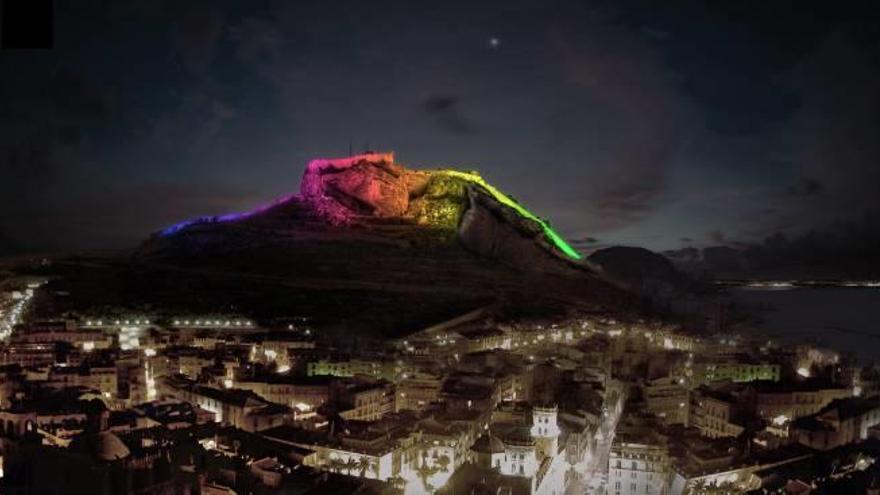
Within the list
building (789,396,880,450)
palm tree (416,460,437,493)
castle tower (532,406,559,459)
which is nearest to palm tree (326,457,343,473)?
palm tree (416,460,437,493)

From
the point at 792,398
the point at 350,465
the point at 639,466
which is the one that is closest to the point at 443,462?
the point at 350,465

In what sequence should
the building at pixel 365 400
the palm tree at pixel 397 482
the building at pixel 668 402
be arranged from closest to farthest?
the palm tree at pixel 397 482, the building at pixel 365 400, the building at pixel 668 402

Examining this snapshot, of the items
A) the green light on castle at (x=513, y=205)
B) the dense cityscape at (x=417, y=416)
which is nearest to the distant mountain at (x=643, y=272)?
the green light on castle at (x=513, y=205)

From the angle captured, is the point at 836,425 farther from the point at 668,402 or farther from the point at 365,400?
the point at 365,400

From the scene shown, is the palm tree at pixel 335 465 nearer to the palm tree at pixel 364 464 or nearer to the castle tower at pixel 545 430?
the palm tree at pixel 364 464

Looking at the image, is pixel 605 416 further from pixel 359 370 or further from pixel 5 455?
pixel 5 455
